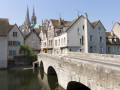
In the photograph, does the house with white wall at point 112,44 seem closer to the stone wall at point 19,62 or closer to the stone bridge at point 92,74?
the stone wall at point 19,62

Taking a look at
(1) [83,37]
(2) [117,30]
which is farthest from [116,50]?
(1) [83,37]

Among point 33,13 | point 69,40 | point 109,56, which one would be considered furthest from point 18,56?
point 33,13

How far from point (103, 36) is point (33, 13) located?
4149 inches

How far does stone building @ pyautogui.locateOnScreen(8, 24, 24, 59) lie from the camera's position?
33.7 meters

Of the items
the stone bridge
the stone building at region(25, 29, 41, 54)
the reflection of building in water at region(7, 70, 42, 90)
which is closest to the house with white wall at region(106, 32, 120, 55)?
→ the stone building at region(25, 29, 41, 54)

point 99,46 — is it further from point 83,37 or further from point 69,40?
point 69,40

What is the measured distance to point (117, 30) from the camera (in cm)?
3812

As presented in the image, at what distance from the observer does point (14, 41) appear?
112ft

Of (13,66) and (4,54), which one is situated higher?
(4,54)

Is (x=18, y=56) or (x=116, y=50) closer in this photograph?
(x=18, y=56)

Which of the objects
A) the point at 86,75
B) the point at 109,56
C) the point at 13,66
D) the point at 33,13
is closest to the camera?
the point at 86,75

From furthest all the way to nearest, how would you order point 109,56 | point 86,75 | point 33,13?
point 33,13 → point 109,56 → point 86,75

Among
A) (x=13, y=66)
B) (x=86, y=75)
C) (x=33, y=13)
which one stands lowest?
(x=13, y=66)

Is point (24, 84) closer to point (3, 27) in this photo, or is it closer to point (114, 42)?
point (3, 27)
